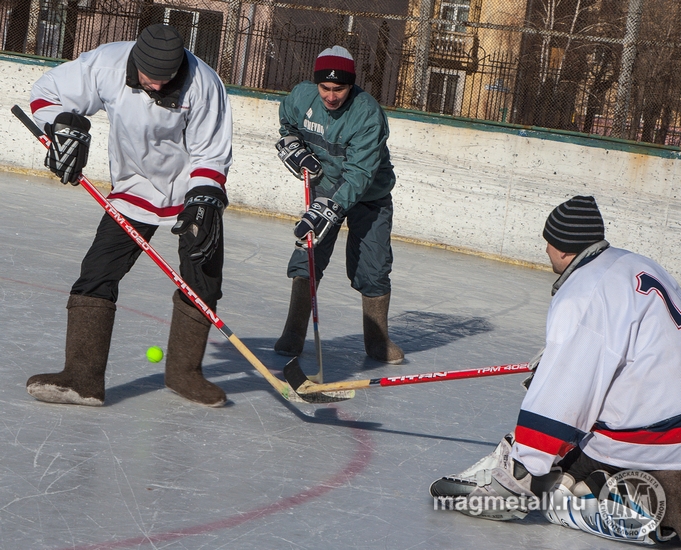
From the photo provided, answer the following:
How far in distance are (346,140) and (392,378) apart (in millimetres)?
1410

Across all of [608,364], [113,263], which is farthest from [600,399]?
[113,263]

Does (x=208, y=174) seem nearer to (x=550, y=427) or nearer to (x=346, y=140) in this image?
(x=346, y=140)

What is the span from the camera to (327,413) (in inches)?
134

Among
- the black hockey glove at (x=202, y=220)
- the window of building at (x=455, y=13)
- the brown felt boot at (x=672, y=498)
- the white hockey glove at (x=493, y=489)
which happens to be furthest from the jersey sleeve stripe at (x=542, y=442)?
the window of building at (x=455, y=13)

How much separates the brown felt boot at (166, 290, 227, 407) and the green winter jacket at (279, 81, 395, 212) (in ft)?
2.70

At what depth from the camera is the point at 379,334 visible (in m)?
4.29

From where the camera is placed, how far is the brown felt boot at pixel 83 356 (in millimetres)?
3025

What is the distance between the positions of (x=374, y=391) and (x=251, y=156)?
17.3 feet

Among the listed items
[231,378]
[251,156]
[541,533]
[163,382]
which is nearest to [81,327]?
[163,382]

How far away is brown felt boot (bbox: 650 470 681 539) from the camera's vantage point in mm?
2346

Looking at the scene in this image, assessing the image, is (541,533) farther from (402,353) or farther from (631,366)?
(402,353)

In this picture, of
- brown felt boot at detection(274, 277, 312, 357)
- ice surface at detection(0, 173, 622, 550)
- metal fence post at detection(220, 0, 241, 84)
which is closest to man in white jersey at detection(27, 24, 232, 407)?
ice surface at detection(0, 173, 622, 550)

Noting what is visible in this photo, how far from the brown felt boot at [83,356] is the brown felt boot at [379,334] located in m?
1.53

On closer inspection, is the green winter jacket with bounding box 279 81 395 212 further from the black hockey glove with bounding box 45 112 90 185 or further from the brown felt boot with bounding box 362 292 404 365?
the black hockey glove with bounding box 45 112 90 185
